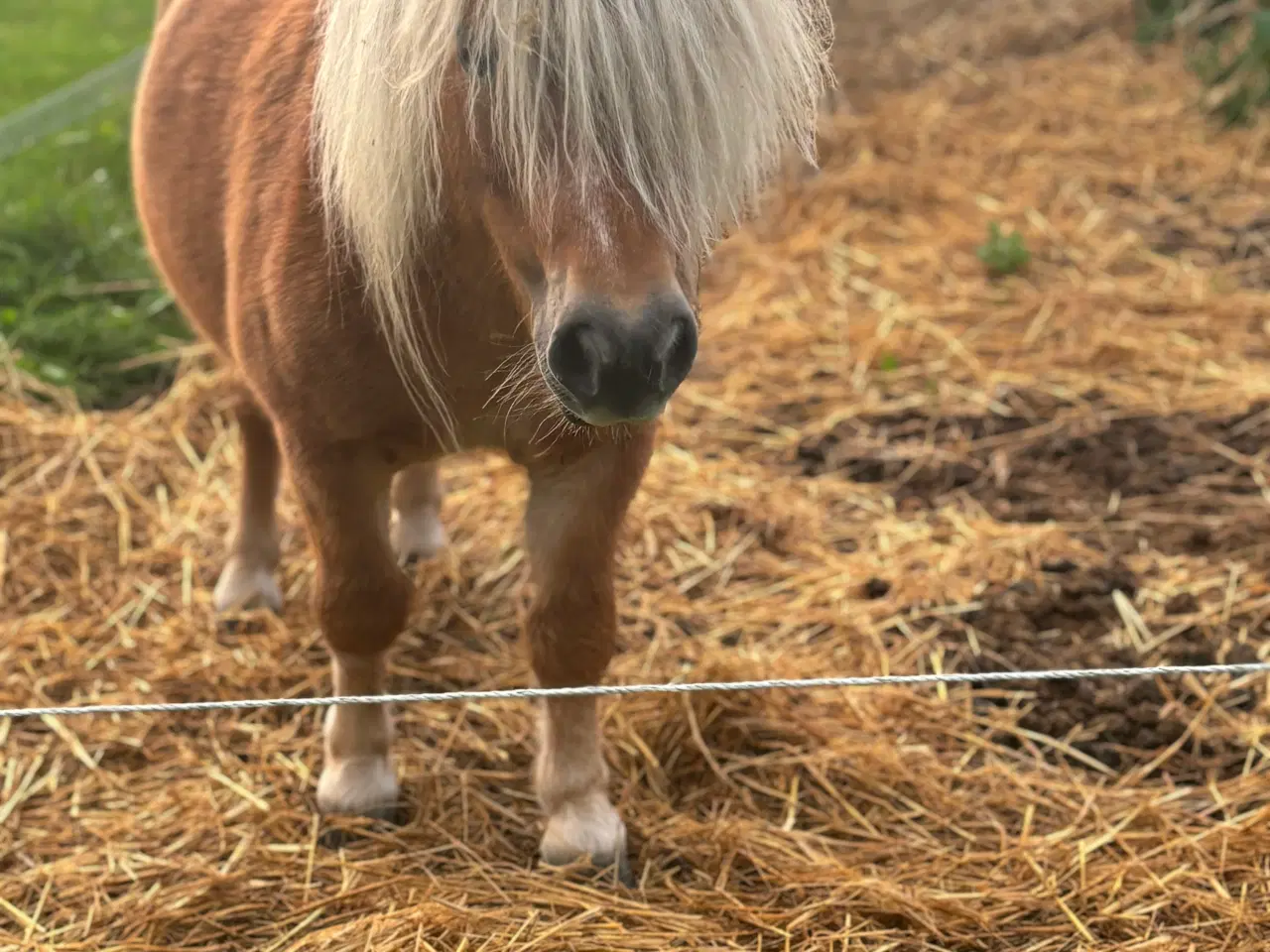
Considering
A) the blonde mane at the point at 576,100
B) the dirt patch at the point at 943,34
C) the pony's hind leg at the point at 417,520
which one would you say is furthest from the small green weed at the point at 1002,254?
the blonde mane at the point at 576,100

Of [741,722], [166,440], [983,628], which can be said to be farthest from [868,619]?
[166,440]

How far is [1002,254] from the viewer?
522cm

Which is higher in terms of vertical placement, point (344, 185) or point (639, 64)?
point (639, 64)

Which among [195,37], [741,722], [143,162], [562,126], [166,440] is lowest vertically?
[166,440]

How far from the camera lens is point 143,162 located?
292 cm

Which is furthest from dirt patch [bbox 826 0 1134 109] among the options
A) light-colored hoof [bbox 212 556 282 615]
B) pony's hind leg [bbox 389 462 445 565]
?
light-colored hoof [bbox 212 556 282 615]

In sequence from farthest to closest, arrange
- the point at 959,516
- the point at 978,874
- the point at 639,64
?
the point at 959,516
the point at 978,874
the point at 639,64

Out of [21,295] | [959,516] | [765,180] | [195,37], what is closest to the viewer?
[765,180]

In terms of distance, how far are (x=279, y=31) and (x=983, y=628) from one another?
1.99m

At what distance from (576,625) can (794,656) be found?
0.82 metres

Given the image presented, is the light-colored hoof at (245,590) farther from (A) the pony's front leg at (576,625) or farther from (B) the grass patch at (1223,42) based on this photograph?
(B) the grass patch at (1223,42)

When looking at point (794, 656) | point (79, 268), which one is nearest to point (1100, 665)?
point (794, 656)

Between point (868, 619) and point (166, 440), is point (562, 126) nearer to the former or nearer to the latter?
point (868, 619)

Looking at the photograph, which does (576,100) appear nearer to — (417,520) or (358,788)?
(358,788)
